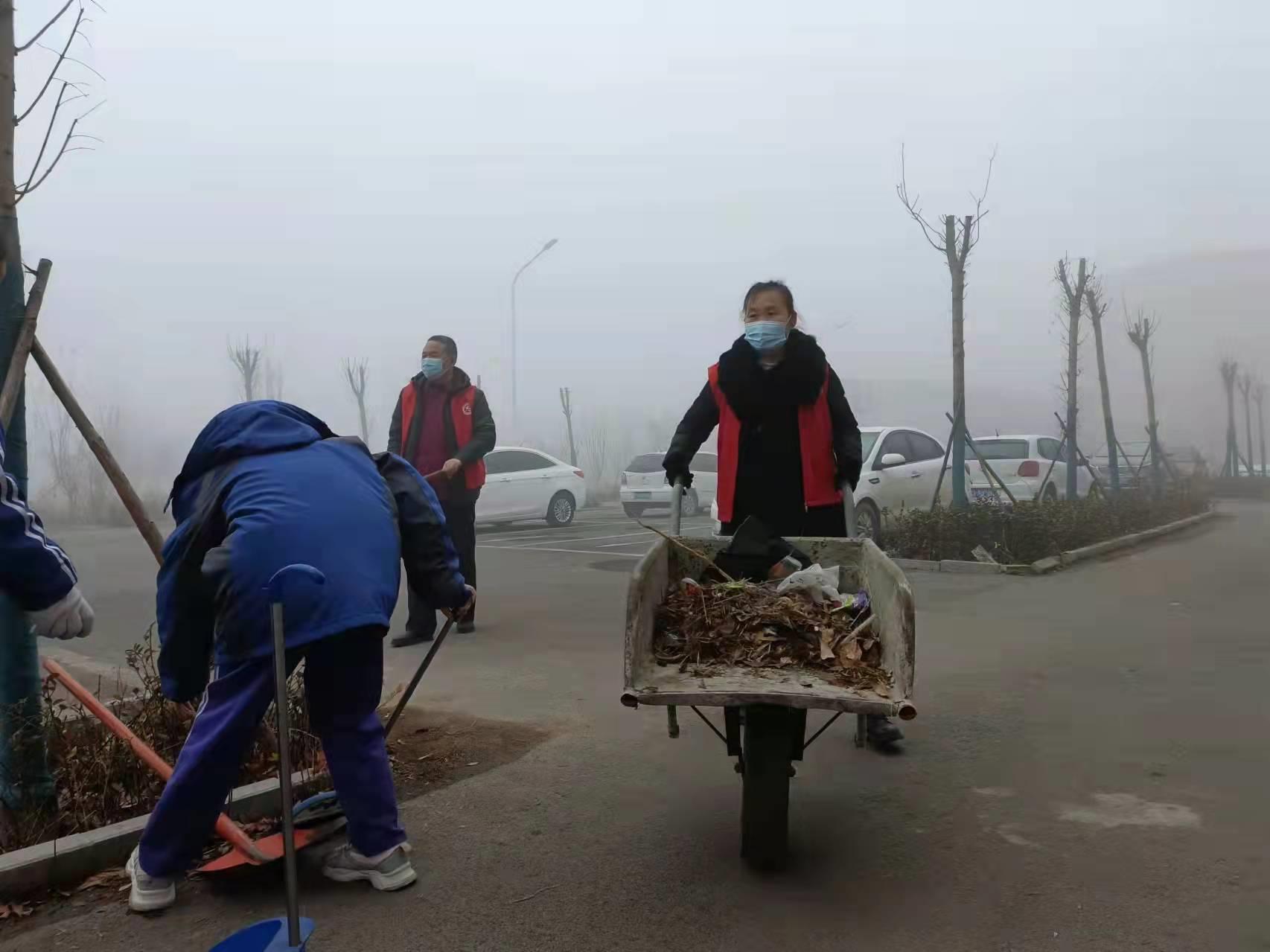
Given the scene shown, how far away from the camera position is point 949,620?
317 inches

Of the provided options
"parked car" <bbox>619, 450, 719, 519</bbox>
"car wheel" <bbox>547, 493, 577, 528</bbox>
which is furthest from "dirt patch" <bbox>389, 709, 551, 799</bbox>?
"parked car" <bbox>619, 450, 719, 519</bbox>

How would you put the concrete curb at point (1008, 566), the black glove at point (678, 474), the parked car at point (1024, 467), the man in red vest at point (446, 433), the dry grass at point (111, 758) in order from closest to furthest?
the dry grass at point (111, 758) < the black glove at point (678, 474) < the man in red vest at point (446, 433) < the concrete curb at point (1008, 566) < the parked car at point (1024, 467)

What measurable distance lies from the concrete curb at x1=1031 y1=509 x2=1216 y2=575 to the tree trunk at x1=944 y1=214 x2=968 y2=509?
1330 mm

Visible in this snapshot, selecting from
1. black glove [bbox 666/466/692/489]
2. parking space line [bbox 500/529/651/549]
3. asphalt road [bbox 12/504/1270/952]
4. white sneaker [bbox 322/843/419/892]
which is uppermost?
black glove [bbox 666/466/692/489]

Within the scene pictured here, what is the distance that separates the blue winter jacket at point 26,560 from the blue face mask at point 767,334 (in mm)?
2900

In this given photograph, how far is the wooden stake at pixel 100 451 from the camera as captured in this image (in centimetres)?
355

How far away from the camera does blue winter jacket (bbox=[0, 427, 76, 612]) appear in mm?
2527

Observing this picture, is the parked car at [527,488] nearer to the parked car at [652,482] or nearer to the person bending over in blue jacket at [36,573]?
the parked car at [652,482]

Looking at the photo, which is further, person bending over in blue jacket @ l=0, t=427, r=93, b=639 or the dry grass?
the dry grass

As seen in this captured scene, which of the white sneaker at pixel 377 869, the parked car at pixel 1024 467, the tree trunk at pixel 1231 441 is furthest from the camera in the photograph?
the tree trunk at pixel 1231 441

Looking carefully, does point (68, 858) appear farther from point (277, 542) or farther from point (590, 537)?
point (590, 537)

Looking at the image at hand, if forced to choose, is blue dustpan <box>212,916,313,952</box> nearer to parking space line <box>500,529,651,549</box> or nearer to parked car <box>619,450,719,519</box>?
parking space line <box>500,529,651,549</box>

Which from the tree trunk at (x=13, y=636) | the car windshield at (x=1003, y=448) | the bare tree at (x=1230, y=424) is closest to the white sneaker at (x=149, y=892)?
the tree trunk at (x=13, y=636)

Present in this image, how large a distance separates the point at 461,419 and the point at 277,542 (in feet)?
15.2
